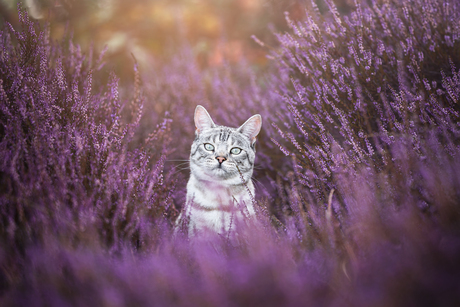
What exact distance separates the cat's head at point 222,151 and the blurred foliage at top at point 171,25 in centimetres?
180

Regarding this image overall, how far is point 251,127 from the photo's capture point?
2.24 meters

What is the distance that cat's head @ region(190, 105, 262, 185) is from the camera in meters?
2.04

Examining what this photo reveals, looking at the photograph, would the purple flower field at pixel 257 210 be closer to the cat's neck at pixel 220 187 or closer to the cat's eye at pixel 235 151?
the cat's neck at pixel 220 187

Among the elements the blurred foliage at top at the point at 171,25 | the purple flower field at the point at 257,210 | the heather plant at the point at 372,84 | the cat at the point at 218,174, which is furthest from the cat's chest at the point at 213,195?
the blurred foliage at top at the point at 171,25

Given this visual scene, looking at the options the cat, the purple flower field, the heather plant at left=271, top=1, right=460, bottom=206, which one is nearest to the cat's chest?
the cat

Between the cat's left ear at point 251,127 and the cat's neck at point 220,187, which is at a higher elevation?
the cat's left ear at point 251,127

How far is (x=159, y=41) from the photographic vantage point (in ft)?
16.3

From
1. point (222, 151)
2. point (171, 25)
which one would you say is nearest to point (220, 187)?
point (222, 151)

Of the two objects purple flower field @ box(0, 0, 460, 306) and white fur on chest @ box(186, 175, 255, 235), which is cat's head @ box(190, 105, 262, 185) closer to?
white fur on chest @ box(186, 175, 255, 235)

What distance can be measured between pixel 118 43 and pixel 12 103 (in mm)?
3171

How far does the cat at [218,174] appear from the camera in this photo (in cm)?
192

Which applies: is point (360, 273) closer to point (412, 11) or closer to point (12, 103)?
point (12, 103)

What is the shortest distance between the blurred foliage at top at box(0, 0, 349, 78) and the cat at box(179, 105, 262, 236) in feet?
6.11

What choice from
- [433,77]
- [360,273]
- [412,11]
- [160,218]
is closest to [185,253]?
Result: [160,218]
